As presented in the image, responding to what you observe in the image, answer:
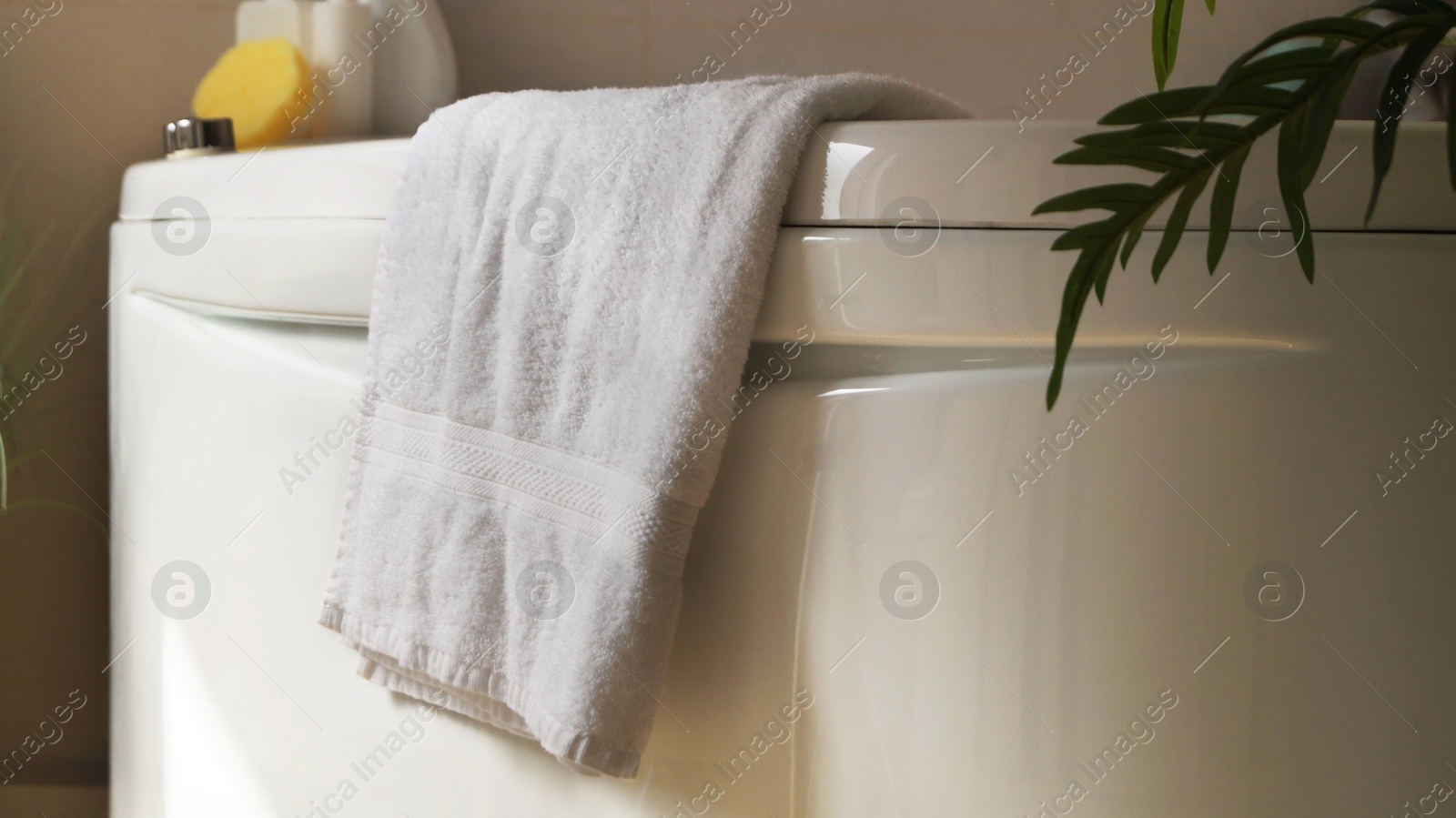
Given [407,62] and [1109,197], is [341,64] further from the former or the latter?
[1109,197]

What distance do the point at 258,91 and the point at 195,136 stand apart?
105 mm

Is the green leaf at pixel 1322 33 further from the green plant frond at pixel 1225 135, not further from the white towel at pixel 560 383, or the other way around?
the white towel at pixel 560 383

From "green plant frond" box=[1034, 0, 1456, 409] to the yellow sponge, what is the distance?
0.78 m

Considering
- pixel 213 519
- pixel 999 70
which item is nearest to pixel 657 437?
pixel 213 519

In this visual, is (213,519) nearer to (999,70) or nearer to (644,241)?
(644,241)

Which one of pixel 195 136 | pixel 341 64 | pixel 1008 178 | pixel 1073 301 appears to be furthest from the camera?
pixel 341 64

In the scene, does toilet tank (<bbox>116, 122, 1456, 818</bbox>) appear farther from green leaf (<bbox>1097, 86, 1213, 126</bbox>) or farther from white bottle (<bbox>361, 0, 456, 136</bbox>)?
white bottle (<bbox>361, 0, 456, 136</bbox>)

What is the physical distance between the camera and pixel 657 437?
0.45 metres

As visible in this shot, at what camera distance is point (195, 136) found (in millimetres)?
819

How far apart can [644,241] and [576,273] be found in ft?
0.14

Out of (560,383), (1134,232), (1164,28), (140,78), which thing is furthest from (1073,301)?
(140,78)

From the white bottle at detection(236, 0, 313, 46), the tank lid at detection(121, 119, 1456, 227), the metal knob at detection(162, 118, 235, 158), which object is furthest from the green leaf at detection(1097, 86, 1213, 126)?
the white bottle at detection(236, 0, 313, 46)

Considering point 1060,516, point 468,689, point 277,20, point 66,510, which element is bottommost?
point 66,510

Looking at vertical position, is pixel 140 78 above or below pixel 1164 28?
below
